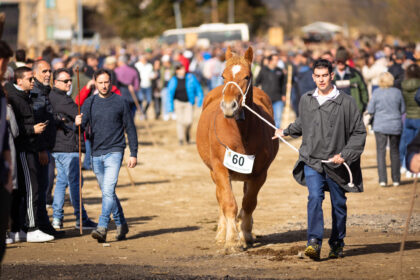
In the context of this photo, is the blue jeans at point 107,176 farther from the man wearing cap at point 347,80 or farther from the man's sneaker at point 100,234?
A: the man wearing cap at point 347,80

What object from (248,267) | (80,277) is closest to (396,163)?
(248,267)

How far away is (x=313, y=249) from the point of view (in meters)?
8.77

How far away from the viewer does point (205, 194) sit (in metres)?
14.9

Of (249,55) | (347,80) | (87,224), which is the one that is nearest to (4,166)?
(249,55)

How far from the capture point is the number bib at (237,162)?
9922 millimetres

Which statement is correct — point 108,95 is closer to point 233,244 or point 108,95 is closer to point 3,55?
point 233,244

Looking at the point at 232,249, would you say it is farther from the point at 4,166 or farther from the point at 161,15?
the point at 161,15

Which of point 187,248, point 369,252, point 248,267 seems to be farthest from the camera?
point 187,248

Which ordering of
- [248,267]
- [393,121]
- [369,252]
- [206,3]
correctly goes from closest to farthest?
[248,267] < [369,252] < [393,121] < [206,3]

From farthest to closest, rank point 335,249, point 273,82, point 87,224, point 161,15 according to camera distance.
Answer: point 161,15, point 273,82, point 87,224, point 335,249

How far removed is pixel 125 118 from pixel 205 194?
4.57 metres

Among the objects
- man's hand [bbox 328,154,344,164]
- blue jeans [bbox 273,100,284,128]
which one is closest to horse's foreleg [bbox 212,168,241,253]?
man's hand [bbox 328,154,344,164]

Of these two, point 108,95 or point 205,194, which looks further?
point 205,194

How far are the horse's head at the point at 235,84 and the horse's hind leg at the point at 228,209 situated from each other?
91 centimetres
